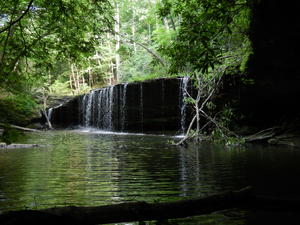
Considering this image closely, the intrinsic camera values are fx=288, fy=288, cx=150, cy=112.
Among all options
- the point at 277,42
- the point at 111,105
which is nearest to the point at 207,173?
the point at 277,42

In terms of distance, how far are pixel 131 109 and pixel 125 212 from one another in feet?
77.9

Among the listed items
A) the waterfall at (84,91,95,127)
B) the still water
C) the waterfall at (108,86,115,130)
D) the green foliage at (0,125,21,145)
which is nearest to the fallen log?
the still water

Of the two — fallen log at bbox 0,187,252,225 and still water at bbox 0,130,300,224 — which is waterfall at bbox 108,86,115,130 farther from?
fallen log at bbox 0,187,252,225

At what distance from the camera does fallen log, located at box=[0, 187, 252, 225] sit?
2.13 metres

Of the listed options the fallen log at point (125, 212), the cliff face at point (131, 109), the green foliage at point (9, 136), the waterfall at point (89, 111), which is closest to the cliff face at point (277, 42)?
the fallen log at point (125, 212)

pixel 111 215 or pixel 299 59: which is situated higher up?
pixel 299 59

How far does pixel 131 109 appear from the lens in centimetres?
2608

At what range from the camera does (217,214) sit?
429 cm

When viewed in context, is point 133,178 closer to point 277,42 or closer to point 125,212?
point 125,212

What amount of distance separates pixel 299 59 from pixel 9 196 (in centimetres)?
751

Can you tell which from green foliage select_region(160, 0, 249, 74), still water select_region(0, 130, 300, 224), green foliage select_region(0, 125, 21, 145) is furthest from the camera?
green foliage select_region(160, 0, 249, 74)

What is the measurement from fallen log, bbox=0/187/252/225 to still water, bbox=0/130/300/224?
59.4 inches

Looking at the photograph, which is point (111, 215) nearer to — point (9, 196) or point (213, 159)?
point (9, 196)

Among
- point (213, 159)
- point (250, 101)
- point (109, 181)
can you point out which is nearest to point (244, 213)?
point (109, 181)
